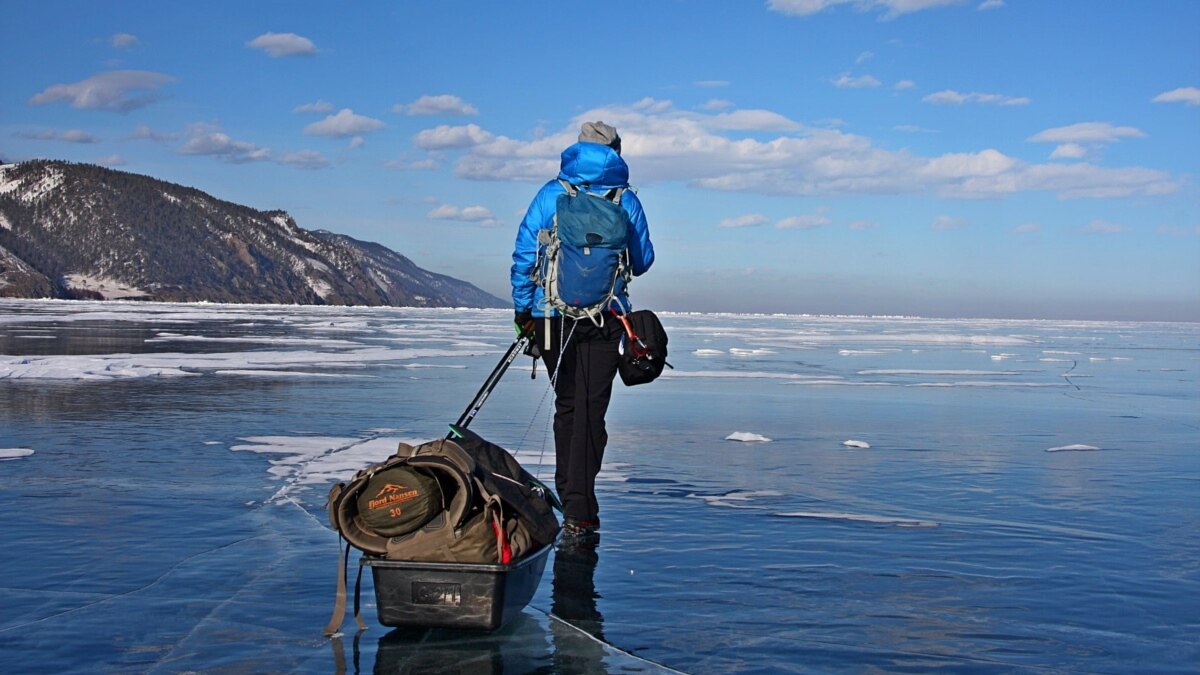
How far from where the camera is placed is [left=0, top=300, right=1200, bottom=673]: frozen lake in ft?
12.7

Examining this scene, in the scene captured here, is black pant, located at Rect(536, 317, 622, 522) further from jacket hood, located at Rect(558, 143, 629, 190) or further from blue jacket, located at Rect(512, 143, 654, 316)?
jacket hood, located at Rect(558, 143, 629, 190)

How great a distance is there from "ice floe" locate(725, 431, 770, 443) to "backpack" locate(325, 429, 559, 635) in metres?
6.18

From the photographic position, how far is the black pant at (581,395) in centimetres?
573

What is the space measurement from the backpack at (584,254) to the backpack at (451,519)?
1.61m

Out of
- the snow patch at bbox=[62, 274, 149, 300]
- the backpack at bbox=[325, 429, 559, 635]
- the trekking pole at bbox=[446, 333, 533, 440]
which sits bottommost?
the backpack at bbox=[325, 429, 559, 635]

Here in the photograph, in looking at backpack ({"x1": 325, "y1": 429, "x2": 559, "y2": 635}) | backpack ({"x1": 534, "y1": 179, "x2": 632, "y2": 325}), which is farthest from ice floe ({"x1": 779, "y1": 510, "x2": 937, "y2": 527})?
backpack ({"x1": 325, "y1": 429, "x2": 559, "y2": 635})

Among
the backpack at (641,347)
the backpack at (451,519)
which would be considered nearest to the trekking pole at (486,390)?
the backpack at (451,519)

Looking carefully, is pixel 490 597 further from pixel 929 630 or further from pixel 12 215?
pixel 12 215

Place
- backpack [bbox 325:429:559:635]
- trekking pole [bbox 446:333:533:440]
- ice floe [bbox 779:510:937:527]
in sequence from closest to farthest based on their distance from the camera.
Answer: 1. backpack [bbox 325:429:559:635]
2. trekking pole [bbox 446:333:533:440]
3. ice floe [bbox 779:510:937:527]

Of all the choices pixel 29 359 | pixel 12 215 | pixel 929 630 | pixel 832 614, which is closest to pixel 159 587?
pixel 832 614

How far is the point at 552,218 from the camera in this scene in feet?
18.9

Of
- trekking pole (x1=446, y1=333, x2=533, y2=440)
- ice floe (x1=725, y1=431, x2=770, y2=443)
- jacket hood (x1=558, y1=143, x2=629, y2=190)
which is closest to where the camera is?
trekking pole (x1=446, y1=333, x2=533, y2=440)

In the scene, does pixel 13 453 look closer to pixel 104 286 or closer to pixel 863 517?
pixel 863 517

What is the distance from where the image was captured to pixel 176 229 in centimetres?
19838
